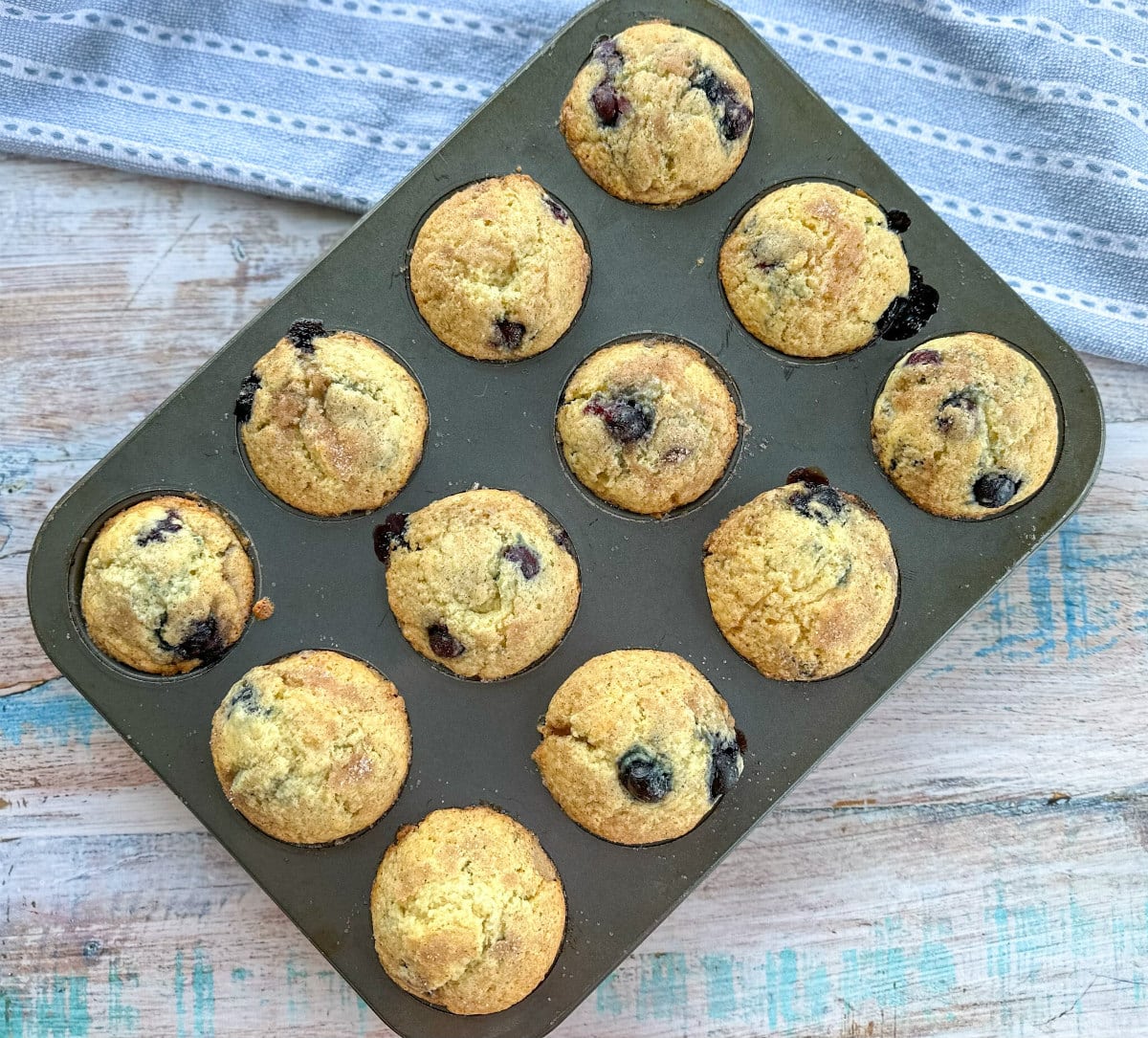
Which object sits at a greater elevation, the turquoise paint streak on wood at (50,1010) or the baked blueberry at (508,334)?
the baked blueberry at (508,334)

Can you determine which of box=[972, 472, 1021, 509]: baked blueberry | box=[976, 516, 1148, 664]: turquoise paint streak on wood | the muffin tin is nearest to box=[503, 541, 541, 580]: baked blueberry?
the muffin tin

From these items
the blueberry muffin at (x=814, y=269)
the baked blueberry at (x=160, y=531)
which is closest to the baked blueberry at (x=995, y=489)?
the blueberry muffin at (x=814, y=269)

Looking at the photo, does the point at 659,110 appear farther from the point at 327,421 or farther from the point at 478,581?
the point at 478,581

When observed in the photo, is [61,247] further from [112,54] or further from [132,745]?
[132,745]

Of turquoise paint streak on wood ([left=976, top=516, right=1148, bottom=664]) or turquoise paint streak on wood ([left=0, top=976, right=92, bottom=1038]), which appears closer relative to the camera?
turquoise paint streak on wood ([left=0, top=976, right=92, bottom=1038])

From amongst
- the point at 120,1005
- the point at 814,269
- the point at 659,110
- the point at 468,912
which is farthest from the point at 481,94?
the point at 120,1005

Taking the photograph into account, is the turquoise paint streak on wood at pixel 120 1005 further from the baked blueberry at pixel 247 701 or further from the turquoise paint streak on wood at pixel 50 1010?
the baked blueberry at pixel 247 701

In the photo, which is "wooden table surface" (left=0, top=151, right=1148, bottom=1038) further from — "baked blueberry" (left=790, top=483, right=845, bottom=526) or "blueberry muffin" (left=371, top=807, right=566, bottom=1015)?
"baked blueberry" (left=790, top=483, right=845, bottom=526)

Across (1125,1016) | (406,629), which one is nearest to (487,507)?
(406,629)
